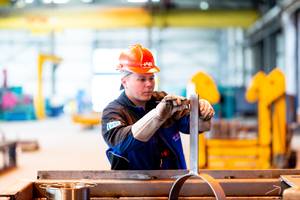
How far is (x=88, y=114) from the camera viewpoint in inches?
497

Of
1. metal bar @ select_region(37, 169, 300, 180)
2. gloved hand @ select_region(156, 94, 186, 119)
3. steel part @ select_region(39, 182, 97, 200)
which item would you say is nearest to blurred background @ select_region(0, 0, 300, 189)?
gloved hand @ select_region(156, 94, 186, 119)

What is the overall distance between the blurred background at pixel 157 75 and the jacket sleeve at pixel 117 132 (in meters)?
0.48

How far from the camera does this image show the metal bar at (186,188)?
6.11 feet

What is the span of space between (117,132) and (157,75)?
18671 mm

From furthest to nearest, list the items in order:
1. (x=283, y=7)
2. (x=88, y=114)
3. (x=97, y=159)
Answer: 1. (x=88, y=114)
2. (x=283, y=7)
3. (x=97, y=159)

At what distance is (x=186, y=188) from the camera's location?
1.87 meters

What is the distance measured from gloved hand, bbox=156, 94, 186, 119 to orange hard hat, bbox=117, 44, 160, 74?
1.54 ft

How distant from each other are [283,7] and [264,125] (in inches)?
308

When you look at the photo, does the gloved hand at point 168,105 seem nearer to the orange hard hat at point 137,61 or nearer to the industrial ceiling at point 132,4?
the orange hard hat at point 137,61

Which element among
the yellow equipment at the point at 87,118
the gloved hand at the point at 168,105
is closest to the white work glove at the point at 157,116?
the gloved hand at the point at 168,105

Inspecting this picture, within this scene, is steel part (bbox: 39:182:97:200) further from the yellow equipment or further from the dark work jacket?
the yellow equipment

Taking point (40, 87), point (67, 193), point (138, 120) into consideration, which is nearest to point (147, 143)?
point (138, 120)

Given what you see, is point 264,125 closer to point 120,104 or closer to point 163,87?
point 120,104

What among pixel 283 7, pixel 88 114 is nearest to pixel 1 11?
pixel 88 114
